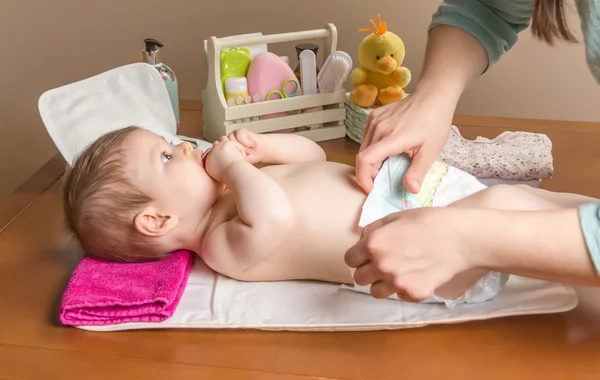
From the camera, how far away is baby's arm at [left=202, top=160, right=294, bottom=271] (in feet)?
3.42

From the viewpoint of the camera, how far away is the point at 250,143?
4.00 ft

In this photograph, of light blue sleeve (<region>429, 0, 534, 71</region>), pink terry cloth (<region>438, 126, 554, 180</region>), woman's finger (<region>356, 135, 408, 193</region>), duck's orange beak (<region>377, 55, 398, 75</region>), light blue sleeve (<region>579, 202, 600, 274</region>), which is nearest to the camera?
light blue sleeve (<region>579, 202, 600, 274</region>)

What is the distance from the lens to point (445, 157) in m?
1.36

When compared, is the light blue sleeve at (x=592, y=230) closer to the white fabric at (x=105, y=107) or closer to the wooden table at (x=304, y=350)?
the wooden table at (x=304, y=350)

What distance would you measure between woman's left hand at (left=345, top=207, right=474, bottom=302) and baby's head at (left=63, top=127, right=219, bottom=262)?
0.46 meters

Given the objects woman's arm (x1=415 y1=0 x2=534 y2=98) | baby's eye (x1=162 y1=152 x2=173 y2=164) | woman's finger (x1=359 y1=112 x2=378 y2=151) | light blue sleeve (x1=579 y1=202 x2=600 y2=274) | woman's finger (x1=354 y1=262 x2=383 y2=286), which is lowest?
baby's eye (x1=162 y1=152 x2=173 y2=164)

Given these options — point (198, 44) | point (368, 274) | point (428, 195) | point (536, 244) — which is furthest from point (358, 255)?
point (198, 44)

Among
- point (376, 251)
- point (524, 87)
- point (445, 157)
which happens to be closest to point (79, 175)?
point (376, 251)

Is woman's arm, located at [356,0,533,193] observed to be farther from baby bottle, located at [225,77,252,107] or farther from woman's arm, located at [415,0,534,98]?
baby bottle, located at [225,77,252,107]

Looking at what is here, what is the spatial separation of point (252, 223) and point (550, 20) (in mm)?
551

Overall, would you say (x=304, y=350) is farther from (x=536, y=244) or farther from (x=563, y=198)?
(x=563, y=198)

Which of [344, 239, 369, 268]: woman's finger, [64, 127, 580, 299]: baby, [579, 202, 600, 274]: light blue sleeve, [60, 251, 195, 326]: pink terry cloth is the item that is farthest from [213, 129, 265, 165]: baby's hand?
[579, 202, 600, 274]: light blue sleeve

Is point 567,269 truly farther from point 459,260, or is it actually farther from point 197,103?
point 197,103

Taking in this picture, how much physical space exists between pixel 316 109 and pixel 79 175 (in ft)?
2.05
